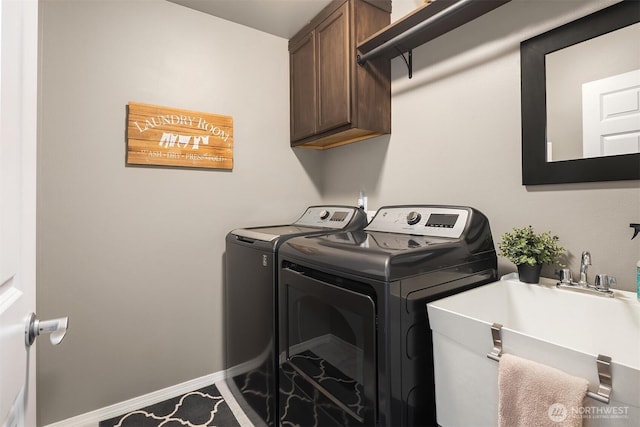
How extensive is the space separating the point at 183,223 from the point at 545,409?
1.93 meters

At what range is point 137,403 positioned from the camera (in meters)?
1.82

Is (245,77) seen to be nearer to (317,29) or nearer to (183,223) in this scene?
(317,29)

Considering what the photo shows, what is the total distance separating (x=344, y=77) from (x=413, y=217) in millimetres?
942

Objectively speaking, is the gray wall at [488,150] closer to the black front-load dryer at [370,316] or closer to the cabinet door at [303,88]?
the black front-load dryer at [370,316]

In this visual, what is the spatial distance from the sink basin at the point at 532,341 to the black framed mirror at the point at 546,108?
0.42 m

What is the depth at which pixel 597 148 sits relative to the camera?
1.12 metres

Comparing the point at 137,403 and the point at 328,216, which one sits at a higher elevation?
the point at 328,216

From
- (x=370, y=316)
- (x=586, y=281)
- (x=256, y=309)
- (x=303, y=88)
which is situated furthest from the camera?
(x=303, y=88)

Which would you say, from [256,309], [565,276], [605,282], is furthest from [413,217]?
[256,309]

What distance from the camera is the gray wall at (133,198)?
162 centimetres

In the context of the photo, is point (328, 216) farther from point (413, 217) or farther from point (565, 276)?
point (565, 276)

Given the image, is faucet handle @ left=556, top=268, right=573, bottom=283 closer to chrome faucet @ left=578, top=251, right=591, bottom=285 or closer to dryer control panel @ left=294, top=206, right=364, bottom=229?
chrome faucet @ left=578, top=251, right=591, bottom=285

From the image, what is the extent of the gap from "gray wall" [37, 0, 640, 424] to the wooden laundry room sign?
0.20 feet

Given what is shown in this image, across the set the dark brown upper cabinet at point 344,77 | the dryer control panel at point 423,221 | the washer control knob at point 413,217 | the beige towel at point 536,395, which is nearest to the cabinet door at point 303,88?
the dark brown upper cabinet at point 344,77
